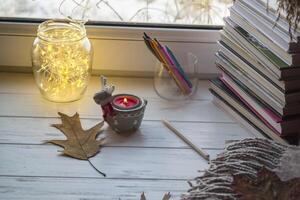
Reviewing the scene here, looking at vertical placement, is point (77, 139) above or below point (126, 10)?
below

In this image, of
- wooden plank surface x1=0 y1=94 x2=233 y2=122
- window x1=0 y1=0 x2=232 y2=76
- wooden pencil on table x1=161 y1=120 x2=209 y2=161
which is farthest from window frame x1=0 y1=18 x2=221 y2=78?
wooden pencil on table x1=161 y1=120 x2=209 y2=161

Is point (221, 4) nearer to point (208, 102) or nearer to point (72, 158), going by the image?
point (208, 102)

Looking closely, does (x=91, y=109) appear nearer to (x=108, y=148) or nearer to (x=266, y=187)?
(x=108, y=148)

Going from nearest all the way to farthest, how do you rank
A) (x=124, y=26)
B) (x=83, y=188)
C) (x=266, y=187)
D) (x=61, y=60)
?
Answer: (x=266, y=187) < (x=83, y=188) < (x=61, y=60) < (x=124, y=26)

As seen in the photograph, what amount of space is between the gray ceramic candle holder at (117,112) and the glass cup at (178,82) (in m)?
0.14

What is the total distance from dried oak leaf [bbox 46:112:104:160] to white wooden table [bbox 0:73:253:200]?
14 mm

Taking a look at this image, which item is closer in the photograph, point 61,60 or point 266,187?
point 266,187

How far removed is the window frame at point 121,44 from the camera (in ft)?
4.43

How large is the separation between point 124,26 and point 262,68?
381 millimetres

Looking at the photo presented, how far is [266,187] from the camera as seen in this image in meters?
0.82

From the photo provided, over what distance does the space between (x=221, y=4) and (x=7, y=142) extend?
0.59 m

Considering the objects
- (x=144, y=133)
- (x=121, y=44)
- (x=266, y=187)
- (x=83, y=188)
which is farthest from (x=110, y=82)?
(x=266, y=187)

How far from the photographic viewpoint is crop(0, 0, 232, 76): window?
135 centimetres

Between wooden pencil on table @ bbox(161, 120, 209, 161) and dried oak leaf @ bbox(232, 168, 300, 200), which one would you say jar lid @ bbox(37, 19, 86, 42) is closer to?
wooden pencil on table @ bbox(161, 120, 209, 161)
